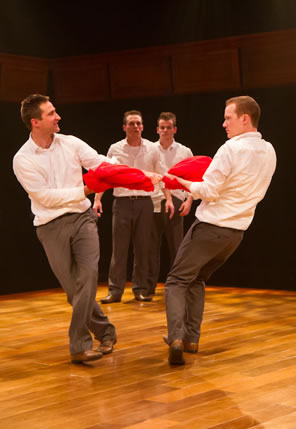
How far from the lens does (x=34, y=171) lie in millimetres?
4004

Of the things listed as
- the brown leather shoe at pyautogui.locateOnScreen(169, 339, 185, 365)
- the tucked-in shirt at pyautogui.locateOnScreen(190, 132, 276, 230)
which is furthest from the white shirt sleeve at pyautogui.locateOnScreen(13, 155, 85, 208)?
the brown leather shoe at pyautogui.locateOnScreen(169, 339, 185, 365)

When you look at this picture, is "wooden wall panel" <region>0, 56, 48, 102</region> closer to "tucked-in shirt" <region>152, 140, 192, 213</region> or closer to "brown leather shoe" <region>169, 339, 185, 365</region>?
"tucked-in shirt" <region>152, 140, 192, 213</region>

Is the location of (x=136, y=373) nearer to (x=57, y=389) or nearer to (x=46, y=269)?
(x=57, y=389)

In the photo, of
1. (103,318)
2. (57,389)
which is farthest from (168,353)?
(57,389)

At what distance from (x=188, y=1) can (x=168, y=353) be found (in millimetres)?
4309

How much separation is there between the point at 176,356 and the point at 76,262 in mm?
777

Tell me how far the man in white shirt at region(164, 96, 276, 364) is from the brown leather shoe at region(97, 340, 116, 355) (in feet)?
1.54

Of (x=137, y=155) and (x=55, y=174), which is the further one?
(x=137, y=155)

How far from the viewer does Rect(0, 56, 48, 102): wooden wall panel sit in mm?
7531

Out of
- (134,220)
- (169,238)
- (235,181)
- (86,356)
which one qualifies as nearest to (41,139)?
(235,181)

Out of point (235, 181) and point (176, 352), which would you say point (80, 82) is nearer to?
point (235, 181)

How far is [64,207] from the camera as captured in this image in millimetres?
4051

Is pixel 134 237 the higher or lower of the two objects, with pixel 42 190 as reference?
lower

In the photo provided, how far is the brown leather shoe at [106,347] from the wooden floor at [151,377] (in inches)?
1.8
